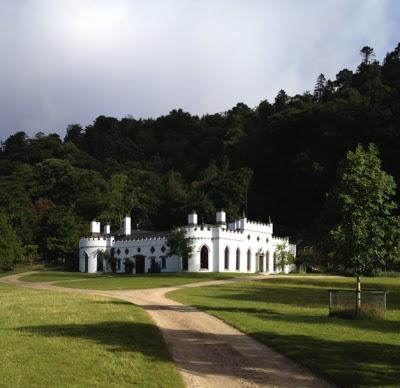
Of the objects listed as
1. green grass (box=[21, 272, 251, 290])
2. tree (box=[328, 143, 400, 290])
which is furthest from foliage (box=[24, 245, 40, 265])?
tree (box=[328, 143, 400, 290])

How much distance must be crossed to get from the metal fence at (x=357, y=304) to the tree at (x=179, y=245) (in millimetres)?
39306

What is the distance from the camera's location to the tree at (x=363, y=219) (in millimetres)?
23172

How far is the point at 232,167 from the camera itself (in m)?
111

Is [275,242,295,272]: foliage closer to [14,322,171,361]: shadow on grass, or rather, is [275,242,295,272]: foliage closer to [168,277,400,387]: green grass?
[168,277,400,387]: green grass

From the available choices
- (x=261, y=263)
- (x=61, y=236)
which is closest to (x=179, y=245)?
(x=261, y=263)

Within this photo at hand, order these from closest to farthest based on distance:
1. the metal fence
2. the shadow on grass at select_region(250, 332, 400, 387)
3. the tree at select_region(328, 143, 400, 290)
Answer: the shadow on grass at select_region(250, 332, 400, 387), the metal fence, the tree at select_region(328, 143, 400, 290)

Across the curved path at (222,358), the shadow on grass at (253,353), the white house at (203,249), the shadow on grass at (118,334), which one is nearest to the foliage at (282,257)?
the white house at (203,249)

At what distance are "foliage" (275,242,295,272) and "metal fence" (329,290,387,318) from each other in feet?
151

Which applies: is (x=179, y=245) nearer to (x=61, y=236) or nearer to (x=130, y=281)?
(x=130, y=281)

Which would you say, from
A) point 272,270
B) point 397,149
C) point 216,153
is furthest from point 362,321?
point 216,153

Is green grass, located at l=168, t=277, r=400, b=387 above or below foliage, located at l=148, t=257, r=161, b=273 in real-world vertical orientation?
below

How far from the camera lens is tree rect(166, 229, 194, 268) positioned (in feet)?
203

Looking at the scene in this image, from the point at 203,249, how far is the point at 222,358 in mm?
50160

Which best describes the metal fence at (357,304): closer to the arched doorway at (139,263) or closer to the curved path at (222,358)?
the curved path at (222,358)
